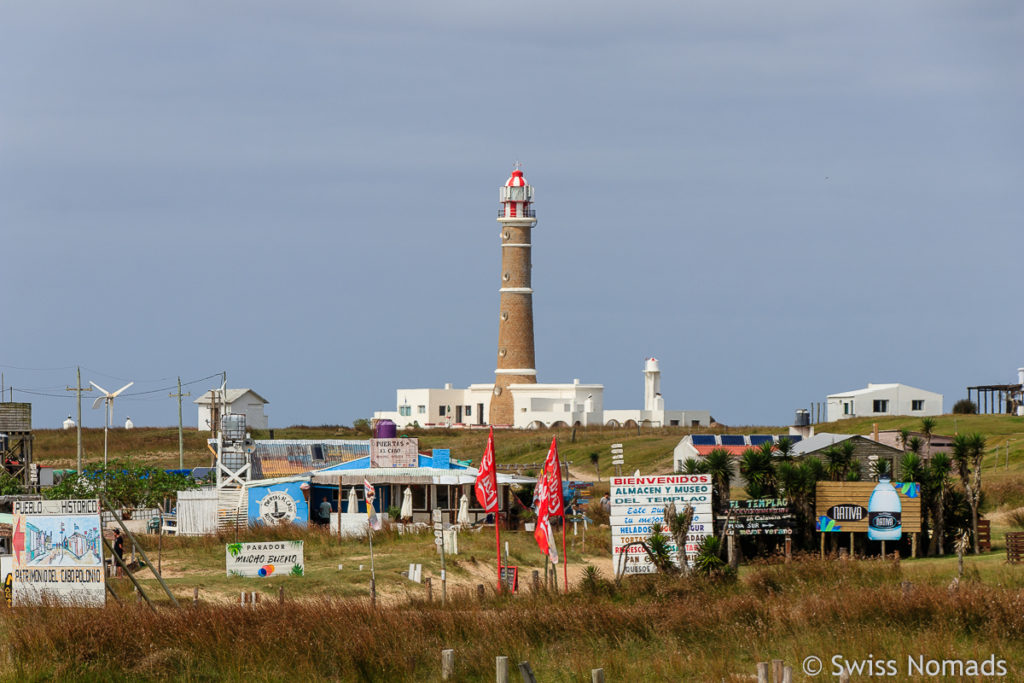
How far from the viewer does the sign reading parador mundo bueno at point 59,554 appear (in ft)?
65.3

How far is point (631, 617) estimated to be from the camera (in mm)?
18906

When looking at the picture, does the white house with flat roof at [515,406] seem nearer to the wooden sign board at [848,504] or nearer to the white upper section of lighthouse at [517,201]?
the white upper section of lighthouse at [517,201]

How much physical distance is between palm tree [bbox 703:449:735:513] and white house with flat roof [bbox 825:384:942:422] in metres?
58.2

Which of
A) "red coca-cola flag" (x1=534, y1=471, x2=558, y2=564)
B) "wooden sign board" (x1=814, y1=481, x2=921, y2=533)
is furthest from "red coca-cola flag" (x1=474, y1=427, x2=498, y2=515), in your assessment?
"wooden sign board" (x1=814, y1=481, x2=921, y2=533)

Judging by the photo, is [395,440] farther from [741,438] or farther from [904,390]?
[904,390]

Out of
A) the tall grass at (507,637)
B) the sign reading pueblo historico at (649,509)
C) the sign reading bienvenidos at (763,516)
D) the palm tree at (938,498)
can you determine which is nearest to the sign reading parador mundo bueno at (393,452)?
the sign reading bienvenidos at (763,516)

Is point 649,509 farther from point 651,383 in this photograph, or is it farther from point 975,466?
point 651,383

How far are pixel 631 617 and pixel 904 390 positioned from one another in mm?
70996

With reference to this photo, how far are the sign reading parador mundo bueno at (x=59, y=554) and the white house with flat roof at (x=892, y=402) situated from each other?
7041cm

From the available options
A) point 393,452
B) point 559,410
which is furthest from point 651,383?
point 393,452

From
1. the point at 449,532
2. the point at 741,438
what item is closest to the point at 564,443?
the point at 741,438

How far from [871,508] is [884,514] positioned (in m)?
0.31

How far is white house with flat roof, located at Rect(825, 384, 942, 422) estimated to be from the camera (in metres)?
84.9

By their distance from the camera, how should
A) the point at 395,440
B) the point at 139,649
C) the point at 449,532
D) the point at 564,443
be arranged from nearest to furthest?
the point at 139,649, the point at 449,532, the point at 395,440, the point at 564,443
